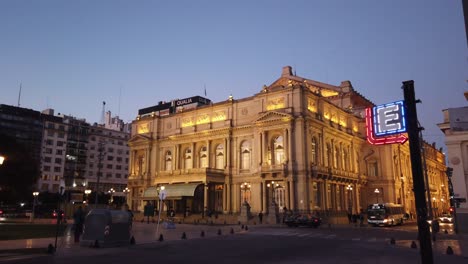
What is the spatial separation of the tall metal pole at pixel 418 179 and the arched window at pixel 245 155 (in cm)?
5527

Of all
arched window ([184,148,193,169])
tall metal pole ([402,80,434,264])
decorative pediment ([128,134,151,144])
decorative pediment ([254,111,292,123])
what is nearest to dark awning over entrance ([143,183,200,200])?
arched window ([184,148,193,169])

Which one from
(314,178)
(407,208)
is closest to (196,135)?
(314,178)

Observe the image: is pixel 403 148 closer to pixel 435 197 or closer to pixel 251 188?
pixel 435 197

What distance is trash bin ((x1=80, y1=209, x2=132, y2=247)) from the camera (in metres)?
19.4

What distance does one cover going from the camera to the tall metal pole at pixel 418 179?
7684 millimetres

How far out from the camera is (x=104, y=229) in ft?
63.9

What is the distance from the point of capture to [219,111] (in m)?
69.1

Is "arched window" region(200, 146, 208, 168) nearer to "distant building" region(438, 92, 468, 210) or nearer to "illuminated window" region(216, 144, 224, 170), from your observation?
"illuminated window" region(216, 144, 224, 170)

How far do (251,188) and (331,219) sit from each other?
42.7ft

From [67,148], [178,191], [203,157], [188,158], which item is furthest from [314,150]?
[67,148]

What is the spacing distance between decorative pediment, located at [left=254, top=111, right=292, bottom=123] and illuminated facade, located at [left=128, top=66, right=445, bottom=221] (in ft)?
0.52

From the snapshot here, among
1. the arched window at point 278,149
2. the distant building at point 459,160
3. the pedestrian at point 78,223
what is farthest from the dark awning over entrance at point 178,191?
the pedestrian at point 78,223

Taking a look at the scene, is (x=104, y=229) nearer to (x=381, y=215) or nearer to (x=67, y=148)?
(x=381, y=215)

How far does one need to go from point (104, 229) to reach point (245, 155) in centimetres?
4595
